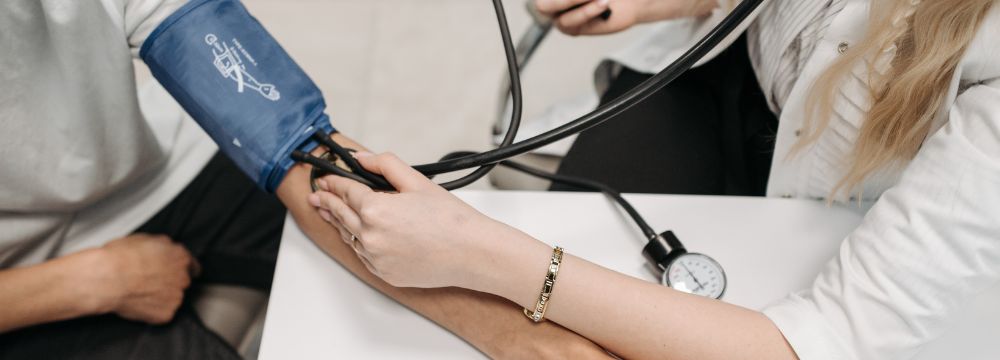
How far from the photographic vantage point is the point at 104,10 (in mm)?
686

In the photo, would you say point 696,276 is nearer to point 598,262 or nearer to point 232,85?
point 598,262

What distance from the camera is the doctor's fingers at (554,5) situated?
35.4 inches

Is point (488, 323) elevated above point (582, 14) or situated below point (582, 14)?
below

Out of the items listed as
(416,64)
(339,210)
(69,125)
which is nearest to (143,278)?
(69,125)

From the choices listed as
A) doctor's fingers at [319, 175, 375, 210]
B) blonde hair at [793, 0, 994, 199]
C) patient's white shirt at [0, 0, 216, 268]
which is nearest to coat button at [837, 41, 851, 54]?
blonde hair at [793, 0, 994, 199]

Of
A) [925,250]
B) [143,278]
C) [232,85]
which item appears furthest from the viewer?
[143,278]

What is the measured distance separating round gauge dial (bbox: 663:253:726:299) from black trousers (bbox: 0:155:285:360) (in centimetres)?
56

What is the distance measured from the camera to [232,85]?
2.30ft

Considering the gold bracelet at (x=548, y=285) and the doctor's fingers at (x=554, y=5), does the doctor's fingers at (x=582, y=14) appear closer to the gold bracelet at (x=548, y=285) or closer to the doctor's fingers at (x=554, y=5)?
the doctor's fingers at (x=554, y=5)

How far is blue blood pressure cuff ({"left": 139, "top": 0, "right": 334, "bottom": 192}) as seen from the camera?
0.70 m

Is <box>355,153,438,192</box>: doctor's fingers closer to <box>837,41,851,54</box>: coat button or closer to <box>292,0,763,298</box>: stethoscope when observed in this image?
<box>292,0,763,298</box>: stethoscope

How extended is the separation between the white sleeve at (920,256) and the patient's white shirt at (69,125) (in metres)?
0.74

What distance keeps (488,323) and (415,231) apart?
0.41 ft

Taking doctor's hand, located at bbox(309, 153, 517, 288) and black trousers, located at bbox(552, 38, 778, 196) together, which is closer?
doctor's hand, located at bbox(309, 153, 517, 288)
